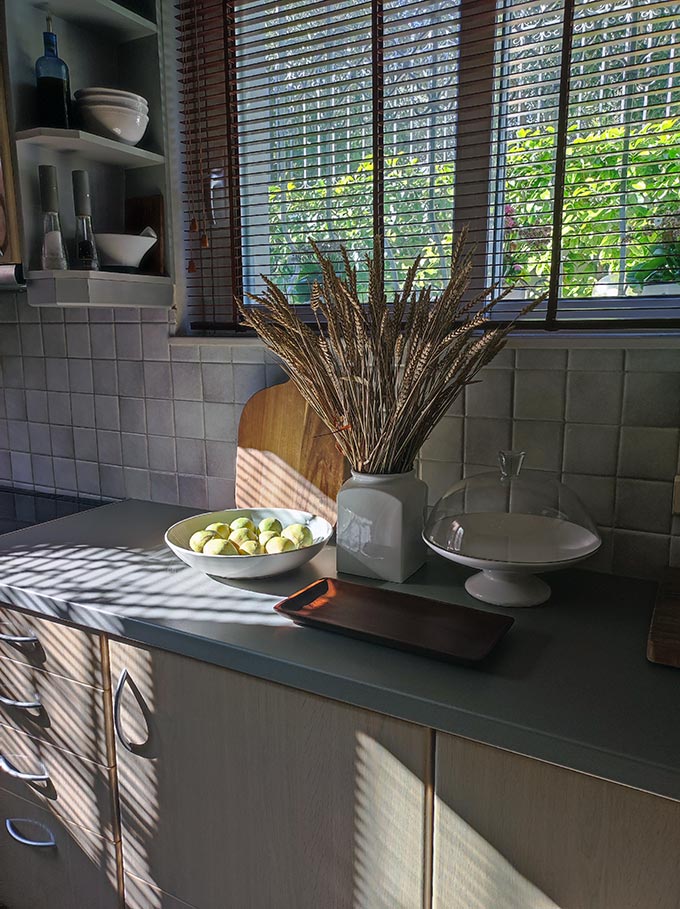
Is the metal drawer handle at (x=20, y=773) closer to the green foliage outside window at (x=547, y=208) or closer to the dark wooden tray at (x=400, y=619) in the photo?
the dark wooden tray at (x=400, y=619)

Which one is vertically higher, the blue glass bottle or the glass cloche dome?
the blue glass bottle

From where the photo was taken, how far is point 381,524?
1282 mm

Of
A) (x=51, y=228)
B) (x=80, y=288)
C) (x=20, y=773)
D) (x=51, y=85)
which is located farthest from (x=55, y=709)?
(x=51, y=85)

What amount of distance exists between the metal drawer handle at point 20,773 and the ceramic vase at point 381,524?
687 mm

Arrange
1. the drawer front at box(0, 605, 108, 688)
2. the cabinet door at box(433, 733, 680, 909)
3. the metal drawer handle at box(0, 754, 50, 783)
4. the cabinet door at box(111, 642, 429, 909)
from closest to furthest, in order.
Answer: the cabinet door at box(433, 733, 680, 909) → the cabinet door at box(111, 642, 429, 909) → the drawer front at box(0, 605, 108, 688) → the metal drawer handle at box(0, 754, 50, 783)

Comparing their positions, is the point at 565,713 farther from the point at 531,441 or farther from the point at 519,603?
the point at 531,441

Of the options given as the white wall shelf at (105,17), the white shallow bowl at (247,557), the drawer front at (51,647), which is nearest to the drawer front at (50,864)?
the drawer front at (51,647)

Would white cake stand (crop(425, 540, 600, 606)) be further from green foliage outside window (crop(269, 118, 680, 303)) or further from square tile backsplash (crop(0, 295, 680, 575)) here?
green foliage outside window (crop(269, 118, 680, 303))

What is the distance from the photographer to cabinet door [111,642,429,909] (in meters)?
0.96

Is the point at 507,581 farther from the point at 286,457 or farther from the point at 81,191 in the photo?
the point at 81,191

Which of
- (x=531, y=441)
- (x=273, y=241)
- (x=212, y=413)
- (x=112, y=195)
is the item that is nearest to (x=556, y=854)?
(x=531, y=441)

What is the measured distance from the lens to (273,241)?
1.73 m

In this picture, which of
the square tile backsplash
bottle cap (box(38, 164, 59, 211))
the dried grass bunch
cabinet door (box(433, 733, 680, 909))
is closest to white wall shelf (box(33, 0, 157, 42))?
bottle cap (box(38, 164, 59, 211))

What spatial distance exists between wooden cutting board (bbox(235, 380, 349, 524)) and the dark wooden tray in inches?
12.9
